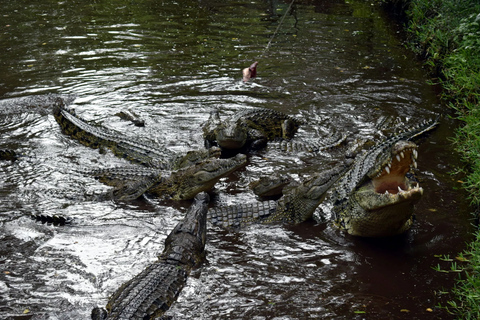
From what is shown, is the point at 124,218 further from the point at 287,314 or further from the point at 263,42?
the point at 263,42

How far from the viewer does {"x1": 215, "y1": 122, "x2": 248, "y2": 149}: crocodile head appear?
23.9 feet

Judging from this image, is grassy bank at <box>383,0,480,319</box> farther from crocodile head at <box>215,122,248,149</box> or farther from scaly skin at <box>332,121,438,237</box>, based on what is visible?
crocodile head at <box>215,122,248,149</box>

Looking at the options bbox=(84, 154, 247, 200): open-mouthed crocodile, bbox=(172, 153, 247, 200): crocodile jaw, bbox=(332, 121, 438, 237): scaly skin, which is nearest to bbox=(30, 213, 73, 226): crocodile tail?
bbox=(84, 154, 247, 200): open-mouthed crocodile

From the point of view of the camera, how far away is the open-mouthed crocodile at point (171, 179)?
20.1 ft

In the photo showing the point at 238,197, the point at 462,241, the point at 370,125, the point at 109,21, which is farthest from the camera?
the point at 109,21

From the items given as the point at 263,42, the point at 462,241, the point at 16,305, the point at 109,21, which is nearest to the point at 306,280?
the point at 462,241

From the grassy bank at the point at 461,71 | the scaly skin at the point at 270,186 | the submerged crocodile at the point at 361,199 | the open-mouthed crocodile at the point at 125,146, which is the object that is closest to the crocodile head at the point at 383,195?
the submerged crocodile at the point at 361,199

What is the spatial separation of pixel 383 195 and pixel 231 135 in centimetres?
299

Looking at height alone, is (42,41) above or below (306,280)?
above

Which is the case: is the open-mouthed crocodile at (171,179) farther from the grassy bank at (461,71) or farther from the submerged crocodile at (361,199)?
the grassy bank at (461,71)

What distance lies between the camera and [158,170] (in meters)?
6.64

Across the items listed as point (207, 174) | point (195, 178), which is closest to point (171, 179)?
point (195, 178)

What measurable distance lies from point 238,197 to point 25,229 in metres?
2.43

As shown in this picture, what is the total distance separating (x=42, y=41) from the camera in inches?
481
